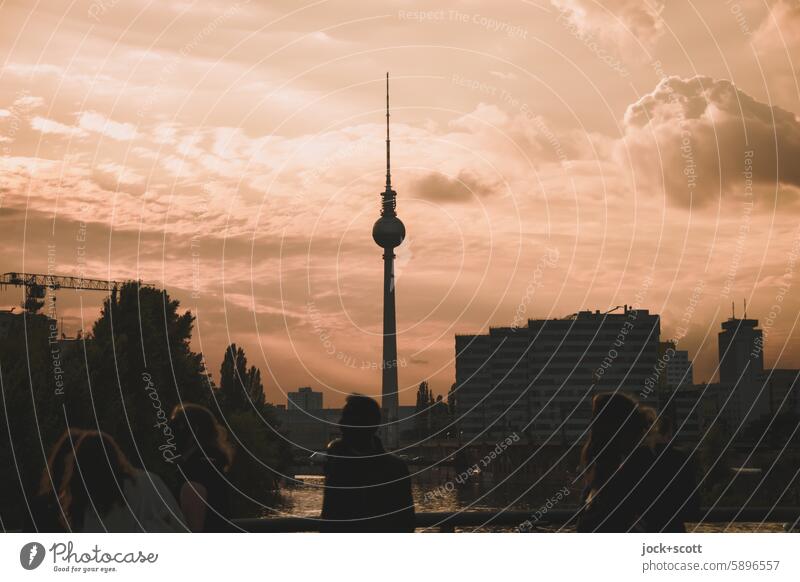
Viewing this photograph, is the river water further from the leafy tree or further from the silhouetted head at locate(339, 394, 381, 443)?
the silhouetted head at locate(339, 394, 381, 443)

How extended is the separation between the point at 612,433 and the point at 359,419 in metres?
2.37

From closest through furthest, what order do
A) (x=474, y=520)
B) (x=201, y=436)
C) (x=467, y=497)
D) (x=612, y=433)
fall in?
(x=612, y=433) → (x=201, y=436) → (x=474, y=520) → (x=467, y=497)

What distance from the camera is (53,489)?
995 cm

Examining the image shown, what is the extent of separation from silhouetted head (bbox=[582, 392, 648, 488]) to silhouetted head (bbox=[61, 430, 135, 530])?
4.22 metres

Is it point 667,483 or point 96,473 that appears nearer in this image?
point 96,473

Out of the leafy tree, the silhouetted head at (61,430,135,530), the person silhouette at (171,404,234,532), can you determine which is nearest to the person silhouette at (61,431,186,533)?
the silhouetted head at (61,430,135,530)

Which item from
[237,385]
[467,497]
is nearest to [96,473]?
[237,385]

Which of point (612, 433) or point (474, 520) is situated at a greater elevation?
point (612, 433)

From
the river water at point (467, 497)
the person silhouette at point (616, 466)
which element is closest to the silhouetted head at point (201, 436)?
the person silhouette at point (616, 466)

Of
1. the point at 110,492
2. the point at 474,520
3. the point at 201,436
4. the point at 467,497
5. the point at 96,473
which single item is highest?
the point at 201,436

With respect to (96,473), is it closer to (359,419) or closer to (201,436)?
(201,436)

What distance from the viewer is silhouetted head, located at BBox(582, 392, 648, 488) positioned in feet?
32.9

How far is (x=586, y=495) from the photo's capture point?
432 inches
